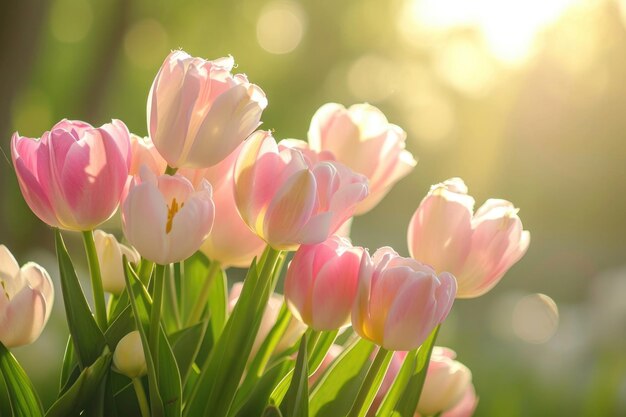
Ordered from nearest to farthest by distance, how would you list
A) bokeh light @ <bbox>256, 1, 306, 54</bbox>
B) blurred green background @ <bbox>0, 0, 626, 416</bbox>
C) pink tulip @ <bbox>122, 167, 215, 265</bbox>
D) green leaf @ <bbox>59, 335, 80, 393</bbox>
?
1. pink tulip @ <bbox>122, 167, 215, 265</bbox>
2. green leaf @ <bbox>59, 335, 80, 393</bbox>
3. blurred green background @ <bbox>0, 0, 626, 416</bbox>
4. bokeh light @ <bbox>256, 1, 306, 54</bbox>

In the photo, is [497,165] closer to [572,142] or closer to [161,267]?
[572,142]

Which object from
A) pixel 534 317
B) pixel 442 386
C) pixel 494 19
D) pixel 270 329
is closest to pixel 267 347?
pixel 270 329

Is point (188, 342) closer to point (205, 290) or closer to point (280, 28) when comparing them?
point (205, 290)

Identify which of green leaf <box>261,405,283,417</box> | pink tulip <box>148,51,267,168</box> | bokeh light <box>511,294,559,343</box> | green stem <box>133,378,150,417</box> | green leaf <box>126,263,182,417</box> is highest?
pink tulip <box>148,51,267,168</box>

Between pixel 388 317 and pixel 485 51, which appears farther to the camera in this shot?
pixel 485 51

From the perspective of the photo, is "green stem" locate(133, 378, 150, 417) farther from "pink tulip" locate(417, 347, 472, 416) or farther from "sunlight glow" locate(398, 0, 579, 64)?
"sunlight glow" locate(398, 0, 579, 64)

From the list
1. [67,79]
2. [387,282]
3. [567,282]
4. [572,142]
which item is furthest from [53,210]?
[572,142]

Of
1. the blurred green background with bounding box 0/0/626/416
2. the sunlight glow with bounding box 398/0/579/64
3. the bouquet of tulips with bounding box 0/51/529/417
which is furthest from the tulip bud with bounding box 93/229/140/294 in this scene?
the sunlight glow with bounding box 398/0/579/64
